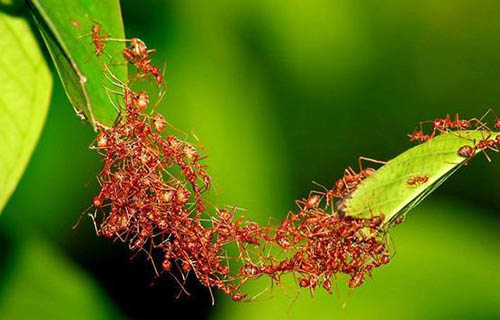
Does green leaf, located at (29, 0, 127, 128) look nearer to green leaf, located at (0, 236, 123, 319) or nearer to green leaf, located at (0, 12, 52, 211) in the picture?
green leaf, located at (0, 12, 52, 211)

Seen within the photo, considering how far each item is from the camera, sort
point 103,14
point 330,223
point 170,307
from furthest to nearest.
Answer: point 170,307 → point 330,223 → point 103,14

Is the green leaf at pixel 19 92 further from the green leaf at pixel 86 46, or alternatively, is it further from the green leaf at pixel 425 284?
the green leaf at pixel 425 284

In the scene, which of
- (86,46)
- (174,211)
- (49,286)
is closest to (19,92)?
(86,46)

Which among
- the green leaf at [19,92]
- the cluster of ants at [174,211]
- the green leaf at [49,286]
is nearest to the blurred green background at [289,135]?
the green leaf at [49,286]

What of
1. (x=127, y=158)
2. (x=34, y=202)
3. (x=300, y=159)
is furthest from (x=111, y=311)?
(x=127, y=158)

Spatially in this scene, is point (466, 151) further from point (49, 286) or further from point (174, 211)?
point (49, 286)

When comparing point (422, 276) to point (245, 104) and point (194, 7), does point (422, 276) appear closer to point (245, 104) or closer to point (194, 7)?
point (245, 104)

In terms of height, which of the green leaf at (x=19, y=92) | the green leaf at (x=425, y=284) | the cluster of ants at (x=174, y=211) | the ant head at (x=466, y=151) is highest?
the ant head at (x=466, y=151)
